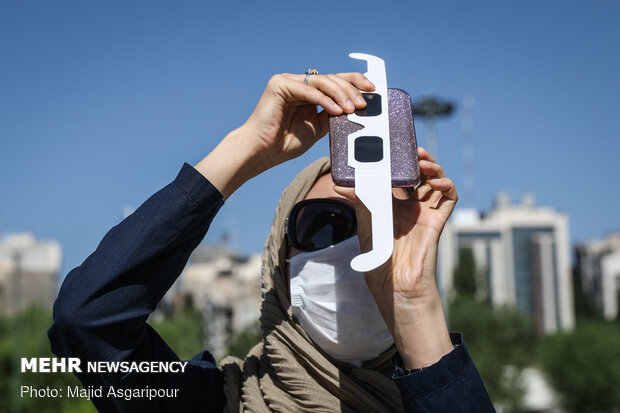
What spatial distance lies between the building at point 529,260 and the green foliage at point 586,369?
29972 mm

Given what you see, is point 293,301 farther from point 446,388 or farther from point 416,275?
point 446,388

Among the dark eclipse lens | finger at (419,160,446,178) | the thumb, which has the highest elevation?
the dark eclipse lens

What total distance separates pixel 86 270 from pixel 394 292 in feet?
2.71

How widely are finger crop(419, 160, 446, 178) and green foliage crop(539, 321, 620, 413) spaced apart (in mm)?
35528

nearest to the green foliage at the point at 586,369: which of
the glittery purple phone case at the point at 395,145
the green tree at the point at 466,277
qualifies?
the green tree at the point at 466,277

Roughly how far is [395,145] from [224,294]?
205ft

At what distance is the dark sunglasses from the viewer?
2094 mm

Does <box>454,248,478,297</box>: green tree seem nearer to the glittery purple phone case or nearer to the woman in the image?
the woman

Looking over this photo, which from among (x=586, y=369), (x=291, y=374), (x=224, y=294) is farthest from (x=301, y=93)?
(x=224, y=294)

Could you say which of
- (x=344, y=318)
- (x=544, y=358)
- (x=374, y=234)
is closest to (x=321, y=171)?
(x=344, y=318)

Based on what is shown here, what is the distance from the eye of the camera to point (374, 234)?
5.25 feet

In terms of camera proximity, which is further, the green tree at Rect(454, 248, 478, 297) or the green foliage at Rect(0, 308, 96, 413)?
the green tree at Rect(454, 248, 478, 297)

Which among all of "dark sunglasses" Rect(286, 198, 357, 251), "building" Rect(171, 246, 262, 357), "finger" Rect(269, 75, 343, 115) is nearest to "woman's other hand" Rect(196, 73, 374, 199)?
"finger" Rect(269, 75, 343, 115)

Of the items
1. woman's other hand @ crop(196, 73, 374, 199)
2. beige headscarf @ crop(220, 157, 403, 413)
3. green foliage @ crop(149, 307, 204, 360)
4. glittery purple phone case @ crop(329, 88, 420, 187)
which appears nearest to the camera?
Answer: glittery purple phone case @ crop(329, 88, 420, 187)
